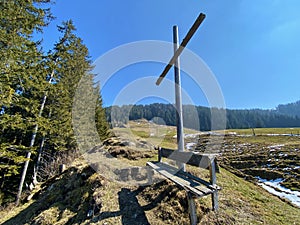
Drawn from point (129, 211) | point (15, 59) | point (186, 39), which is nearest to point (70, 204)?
point (129, 211)

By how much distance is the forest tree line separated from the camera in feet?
23.2

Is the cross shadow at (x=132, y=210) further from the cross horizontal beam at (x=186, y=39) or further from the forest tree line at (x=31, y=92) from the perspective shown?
the forest tree line at (x=31, y=92)

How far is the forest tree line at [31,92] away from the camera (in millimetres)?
7082

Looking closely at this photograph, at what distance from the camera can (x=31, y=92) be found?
995cm

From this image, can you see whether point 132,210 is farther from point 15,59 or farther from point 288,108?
point 288,108

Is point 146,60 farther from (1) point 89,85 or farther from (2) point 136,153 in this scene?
(1) point 89,85

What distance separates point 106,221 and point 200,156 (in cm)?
258

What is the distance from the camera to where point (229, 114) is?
99750 millimetres

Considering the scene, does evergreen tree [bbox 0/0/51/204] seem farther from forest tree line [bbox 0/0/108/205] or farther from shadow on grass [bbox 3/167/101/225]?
shadow on grass [bbox 3/167/101/225]

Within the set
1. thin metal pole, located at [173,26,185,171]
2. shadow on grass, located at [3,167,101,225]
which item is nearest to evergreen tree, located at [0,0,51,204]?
shadow on grass, located at [3,167,101,225]

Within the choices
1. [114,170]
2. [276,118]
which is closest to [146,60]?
[114,170]

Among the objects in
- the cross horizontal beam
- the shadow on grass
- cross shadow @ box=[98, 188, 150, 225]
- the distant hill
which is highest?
the distant hill

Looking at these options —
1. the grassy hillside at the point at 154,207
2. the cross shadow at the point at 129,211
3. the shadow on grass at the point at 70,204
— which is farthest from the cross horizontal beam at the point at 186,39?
the shadow on grass at the point at 70,204

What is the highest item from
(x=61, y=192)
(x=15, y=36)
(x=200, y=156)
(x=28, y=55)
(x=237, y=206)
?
(x=15, y=36)
